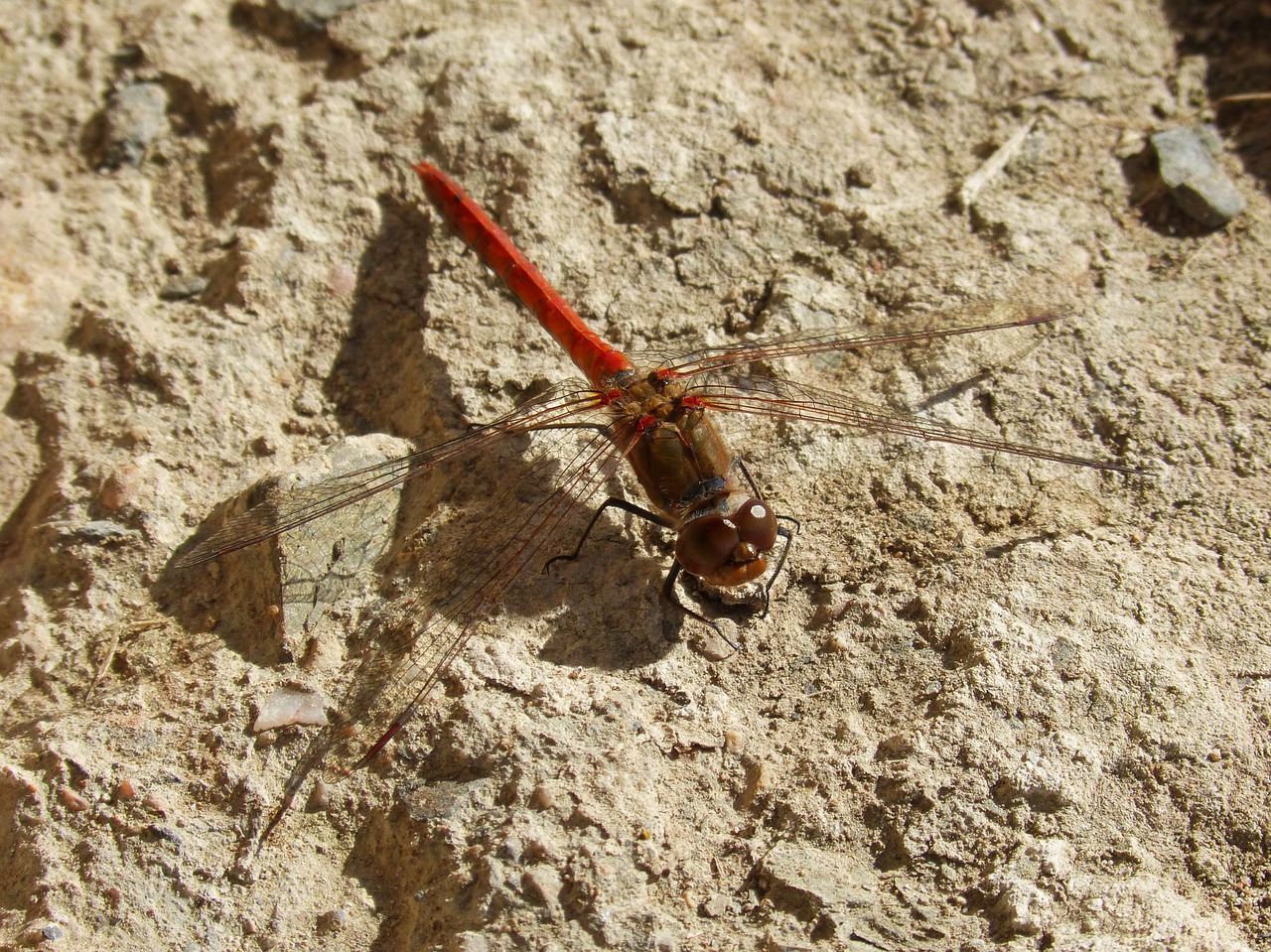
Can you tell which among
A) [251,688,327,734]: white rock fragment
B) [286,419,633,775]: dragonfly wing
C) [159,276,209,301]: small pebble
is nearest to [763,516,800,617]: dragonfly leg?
[286,419,633,775]: dragonfly wing

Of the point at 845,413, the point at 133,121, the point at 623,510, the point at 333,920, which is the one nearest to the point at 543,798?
the point at 333,920

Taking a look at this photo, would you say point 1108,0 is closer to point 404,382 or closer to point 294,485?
point 404,382

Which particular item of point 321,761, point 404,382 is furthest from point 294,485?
point 321,761

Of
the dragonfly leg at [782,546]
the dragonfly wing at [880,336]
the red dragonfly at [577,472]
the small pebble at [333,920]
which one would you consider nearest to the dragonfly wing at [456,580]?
the red dragonfly at [577,472]

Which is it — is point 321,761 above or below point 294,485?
below

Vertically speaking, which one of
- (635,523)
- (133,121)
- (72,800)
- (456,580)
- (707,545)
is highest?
(133,121)

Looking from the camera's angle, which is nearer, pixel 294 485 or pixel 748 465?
pixel 294 485

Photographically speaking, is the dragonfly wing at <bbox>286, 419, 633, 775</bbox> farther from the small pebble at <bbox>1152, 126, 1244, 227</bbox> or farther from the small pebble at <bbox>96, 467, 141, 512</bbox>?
the small pebble at <bbox>1152, 126, 1244, 227</bbox>

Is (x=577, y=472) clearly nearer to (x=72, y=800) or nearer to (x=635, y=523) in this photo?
(x=635, y=523)
